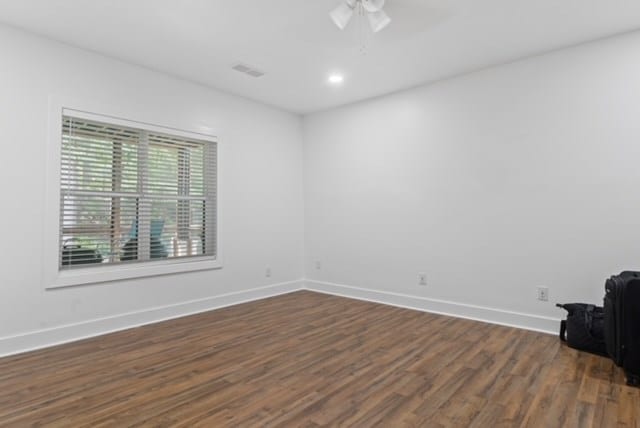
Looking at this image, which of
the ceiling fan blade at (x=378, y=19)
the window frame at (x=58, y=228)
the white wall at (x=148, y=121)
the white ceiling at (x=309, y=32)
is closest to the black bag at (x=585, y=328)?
the white ceiling at (x=309, y=32)

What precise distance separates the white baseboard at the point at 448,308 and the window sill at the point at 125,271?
1.73 m

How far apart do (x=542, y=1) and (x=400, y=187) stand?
2.27 meters

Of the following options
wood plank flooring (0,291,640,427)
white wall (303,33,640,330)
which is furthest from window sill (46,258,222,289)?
white wall (303,33,640,330)

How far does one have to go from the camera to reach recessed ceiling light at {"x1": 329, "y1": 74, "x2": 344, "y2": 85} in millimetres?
3914

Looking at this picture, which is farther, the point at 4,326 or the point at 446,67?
the point at 446,67

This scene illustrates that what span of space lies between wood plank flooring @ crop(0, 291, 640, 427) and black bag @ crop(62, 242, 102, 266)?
0.72 m

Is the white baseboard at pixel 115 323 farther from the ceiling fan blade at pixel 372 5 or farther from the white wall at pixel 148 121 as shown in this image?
the ceiling fan blade at pixel 372 5

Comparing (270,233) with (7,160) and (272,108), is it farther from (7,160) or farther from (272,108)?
(7,160)

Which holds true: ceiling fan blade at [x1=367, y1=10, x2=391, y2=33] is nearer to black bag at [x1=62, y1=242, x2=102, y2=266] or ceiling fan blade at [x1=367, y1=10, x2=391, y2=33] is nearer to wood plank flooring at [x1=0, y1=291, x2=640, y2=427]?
wood plank flooring at [x1=0, y1=291, x2=640, y2=427]

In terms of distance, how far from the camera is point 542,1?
8.38ft

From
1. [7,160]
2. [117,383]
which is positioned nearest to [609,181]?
[117,383]

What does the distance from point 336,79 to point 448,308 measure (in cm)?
291

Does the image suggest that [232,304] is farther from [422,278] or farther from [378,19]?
[378,19]

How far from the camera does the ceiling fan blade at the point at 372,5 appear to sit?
2.45 meters
